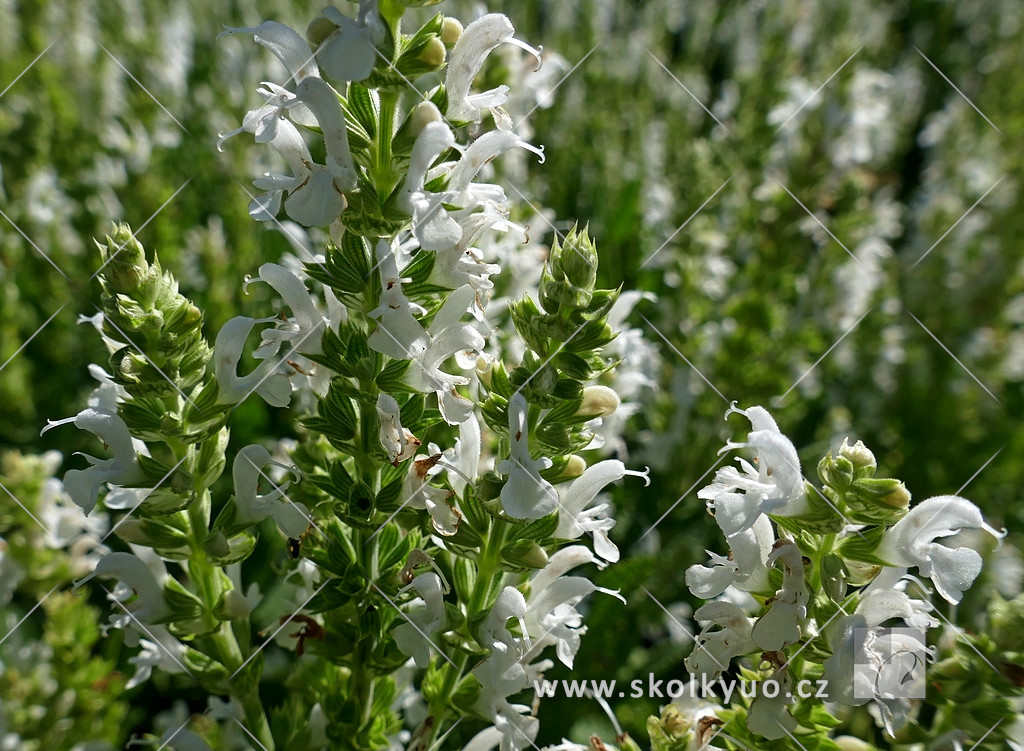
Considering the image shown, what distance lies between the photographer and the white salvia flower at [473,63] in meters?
0.94

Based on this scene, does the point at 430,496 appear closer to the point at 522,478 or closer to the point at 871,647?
the point at 522,478

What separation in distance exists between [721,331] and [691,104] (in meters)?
2.45

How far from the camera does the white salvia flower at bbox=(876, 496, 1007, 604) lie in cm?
89

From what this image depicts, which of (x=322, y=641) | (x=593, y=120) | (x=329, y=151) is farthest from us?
(x=593, y=120)

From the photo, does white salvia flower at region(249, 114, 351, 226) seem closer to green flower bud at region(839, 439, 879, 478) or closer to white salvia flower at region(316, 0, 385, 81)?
white salvia flower at region(316, 0, 385, 81)

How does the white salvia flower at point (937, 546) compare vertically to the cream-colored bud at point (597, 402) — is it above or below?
above

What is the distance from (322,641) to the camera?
3.50 feet

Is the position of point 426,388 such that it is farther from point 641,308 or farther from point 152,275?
point 641,308

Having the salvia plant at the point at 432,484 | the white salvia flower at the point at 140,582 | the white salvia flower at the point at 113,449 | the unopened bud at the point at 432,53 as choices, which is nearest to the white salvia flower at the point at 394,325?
the salvia plant at the point at 432,484

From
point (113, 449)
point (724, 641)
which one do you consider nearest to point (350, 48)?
point (113, 449)

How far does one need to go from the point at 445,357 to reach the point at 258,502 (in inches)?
13.0

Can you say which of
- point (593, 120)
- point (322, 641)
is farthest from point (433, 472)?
point (593, 120)

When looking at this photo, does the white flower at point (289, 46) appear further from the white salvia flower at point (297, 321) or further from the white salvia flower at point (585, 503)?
the white salvia flower at point (585, 503)

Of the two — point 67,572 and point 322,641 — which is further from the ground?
point 322,641
